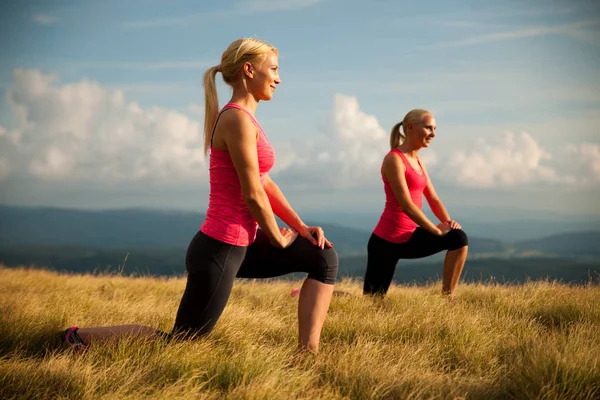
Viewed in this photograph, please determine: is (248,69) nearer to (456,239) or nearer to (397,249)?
(397,249)

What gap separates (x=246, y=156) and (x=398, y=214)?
3.20 metres

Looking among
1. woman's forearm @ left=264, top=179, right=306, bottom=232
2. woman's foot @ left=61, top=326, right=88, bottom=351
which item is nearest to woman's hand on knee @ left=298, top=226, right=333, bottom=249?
woman's forearm @ left=264, top=179, right=306, bottom=232

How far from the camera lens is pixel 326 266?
13.2 feet

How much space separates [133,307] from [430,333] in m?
2.99

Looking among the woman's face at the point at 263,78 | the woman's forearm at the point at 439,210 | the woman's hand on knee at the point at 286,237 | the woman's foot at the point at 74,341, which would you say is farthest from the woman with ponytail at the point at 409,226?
the woman's foot at the point at 74,341

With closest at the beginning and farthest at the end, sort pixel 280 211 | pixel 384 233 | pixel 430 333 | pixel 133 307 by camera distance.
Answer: pixel 280 211
pixel 430 333
pixel 133 307
pixel 384 233

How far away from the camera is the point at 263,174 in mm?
4031

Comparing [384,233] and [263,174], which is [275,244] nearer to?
[263,174]

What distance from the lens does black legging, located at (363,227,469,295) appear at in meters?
6.52

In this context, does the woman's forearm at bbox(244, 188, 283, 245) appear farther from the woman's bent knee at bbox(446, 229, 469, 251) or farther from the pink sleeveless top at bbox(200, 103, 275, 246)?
the woman's bent knee at bbox(446, 229, 469, 251)

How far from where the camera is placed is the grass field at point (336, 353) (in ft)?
12.2

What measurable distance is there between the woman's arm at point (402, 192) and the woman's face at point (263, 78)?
2.71 m

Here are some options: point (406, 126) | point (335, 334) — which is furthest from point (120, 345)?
point (406, 126)

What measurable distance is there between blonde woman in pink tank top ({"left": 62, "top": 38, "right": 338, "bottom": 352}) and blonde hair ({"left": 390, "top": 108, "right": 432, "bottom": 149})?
2877 mm
